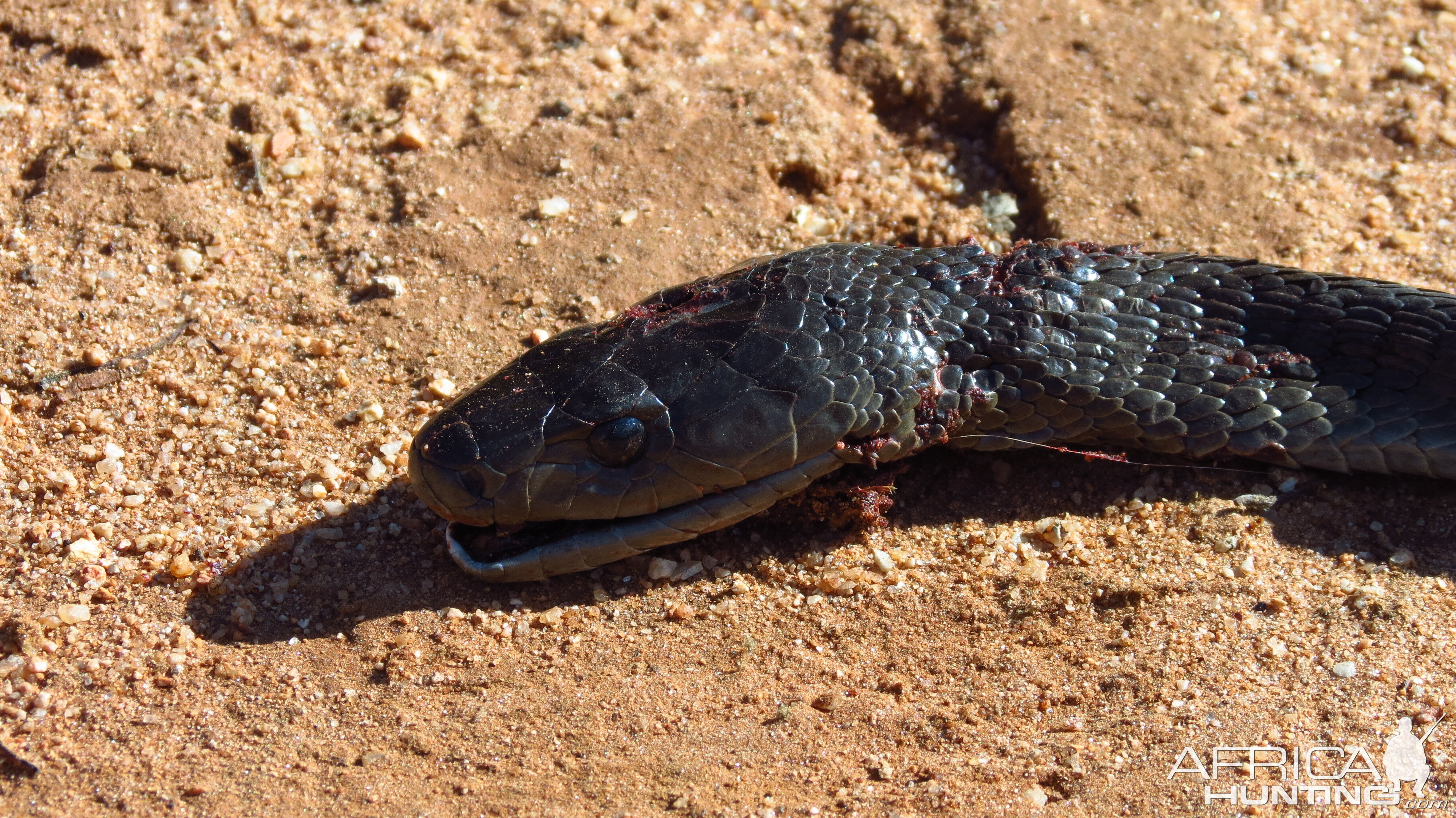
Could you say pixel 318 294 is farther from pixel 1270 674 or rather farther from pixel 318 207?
pixel 1270 674

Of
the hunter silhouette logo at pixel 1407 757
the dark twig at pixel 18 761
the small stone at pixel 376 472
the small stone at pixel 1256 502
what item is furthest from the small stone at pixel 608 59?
the hunter silhouette logo at pixel 1407 757

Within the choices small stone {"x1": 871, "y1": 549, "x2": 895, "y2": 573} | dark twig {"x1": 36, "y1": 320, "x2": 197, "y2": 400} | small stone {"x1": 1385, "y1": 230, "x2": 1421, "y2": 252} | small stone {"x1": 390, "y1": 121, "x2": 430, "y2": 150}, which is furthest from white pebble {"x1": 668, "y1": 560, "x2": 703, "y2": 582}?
small stone {"x1": 1385, "y1": 230, "x2": 1421, "y2": 252}

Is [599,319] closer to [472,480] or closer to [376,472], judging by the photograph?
[376,472]

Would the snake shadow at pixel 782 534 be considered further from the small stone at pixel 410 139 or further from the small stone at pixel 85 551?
the small stone at pixel 410 139

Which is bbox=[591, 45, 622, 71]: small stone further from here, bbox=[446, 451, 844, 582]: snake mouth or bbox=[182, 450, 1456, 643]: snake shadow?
bbox=[446, 451, 844, 582]: snake mouth

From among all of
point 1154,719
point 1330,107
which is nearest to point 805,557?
point 1154,719

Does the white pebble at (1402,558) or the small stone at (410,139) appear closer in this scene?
the white pebble at (1402,558)

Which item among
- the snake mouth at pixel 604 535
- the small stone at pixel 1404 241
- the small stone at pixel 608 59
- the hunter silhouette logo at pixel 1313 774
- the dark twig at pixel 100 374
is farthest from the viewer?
the small stone at pixel 608 59
